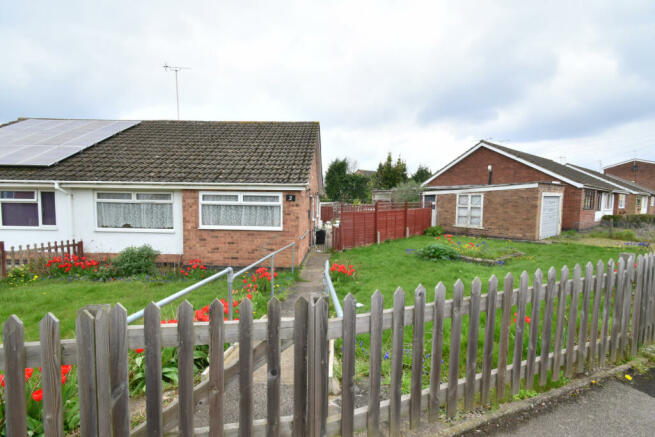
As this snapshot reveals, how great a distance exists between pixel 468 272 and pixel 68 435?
8660 millimetres

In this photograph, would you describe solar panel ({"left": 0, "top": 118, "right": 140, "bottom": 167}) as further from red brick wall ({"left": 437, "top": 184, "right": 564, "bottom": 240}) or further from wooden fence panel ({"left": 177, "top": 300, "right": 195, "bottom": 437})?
red brick wall ({"left": 437, "top": 184, "right": 564, "bottom": 240})

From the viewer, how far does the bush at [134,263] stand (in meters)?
9.11

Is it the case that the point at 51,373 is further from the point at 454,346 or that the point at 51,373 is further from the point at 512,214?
the point at 512,214

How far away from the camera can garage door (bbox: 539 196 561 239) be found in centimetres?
1706

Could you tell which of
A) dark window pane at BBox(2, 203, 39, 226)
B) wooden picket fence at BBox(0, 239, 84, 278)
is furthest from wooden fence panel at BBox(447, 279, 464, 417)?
dark window pane at BBox(2, 203, 39, 226)

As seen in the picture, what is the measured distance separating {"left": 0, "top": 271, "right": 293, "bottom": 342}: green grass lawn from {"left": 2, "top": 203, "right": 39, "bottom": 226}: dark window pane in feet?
10.9

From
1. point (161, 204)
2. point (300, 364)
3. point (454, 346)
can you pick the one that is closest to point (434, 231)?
point (161, 204)

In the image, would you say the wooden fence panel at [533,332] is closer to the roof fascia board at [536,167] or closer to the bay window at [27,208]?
the bay window at [27,208]

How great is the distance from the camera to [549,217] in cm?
1780

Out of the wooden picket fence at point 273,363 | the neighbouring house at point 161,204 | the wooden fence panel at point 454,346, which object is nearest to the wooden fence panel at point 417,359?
the wooden picket fence at point 273,363

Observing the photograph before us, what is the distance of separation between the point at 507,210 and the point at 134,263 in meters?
16.8

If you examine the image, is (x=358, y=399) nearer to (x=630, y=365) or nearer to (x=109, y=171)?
(x=630, y=365)

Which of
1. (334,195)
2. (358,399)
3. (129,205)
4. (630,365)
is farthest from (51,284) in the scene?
(334,195)

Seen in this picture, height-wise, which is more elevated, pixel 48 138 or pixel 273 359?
pixel 48 138
